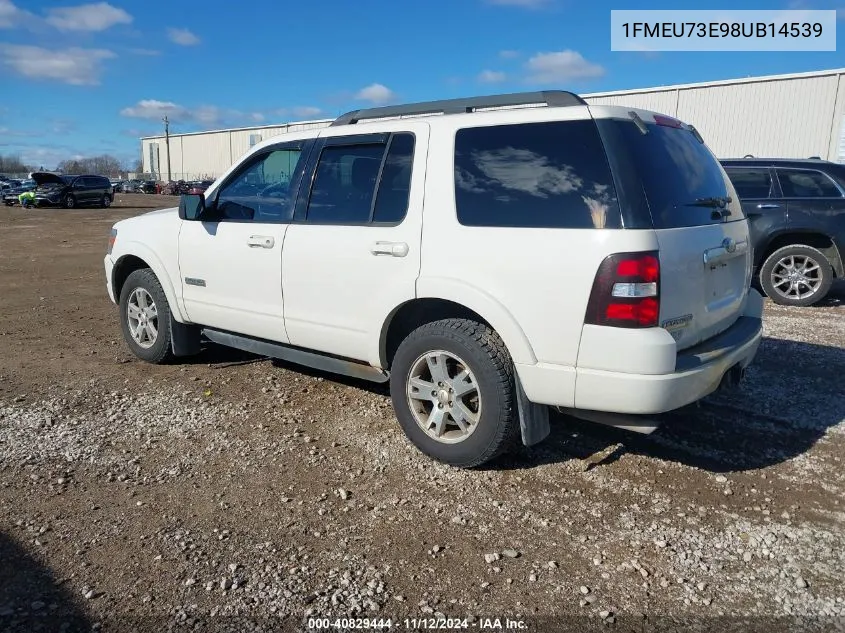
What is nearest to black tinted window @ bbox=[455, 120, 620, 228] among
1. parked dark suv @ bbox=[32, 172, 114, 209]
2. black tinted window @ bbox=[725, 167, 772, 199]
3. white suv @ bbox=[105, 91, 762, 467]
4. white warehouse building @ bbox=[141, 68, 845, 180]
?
white suv @ bbox=[105, 91, 762, 467]

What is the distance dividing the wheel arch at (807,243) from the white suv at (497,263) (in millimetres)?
4992

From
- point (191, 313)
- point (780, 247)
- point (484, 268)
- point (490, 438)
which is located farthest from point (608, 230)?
point (780, 247)

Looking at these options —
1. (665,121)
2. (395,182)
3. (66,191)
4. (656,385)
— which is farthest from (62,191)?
(656,385)

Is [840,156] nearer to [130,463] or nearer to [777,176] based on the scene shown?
[777,176]

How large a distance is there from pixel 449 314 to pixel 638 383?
49.0 inches

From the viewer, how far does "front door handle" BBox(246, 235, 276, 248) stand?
457 centimetres

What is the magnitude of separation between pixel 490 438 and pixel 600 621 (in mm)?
1208

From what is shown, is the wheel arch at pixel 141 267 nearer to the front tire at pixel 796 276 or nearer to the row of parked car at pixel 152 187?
the front tire at pixel 796 276

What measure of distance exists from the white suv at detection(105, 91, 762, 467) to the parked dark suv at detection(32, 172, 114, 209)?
3328 cm

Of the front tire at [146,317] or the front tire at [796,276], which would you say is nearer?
the front tire at [146,317]

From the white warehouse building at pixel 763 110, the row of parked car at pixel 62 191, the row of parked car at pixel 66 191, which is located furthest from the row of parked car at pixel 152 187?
the white warehouse building at pixel 763 110

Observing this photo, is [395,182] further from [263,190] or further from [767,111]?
[767,111]

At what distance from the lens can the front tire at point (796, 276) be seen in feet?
27.8

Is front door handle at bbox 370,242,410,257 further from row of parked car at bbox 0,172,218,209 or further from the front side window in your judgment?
row of parked car at bbox 0,172,218,209
